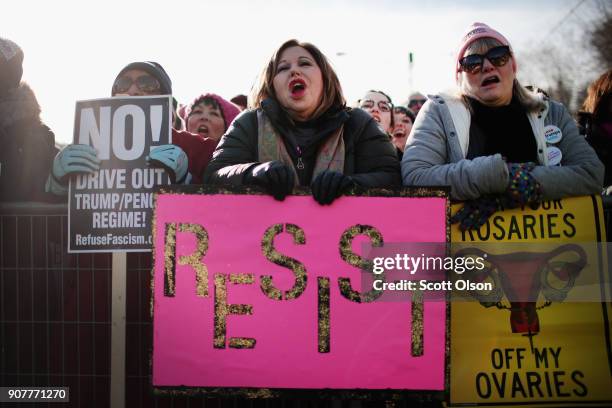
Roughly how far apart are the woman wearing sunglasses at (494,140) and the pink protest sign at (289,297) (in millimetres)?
328

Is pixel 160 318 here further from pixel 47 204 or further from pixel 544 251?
pixel 544 251

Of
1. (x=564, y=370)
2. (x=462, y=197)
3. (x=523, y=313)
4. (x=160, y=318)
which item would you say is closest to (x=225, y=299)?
(x=160, y=318)

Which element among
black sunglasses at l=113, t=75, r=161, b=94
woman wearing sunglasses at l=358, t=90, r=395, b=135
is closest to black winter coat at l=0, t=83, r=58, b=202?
black sunglasses at l=113, t=75, r=161, b=94

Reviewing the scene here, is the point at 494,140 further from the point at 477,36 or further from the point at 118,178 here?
the point at 118,178

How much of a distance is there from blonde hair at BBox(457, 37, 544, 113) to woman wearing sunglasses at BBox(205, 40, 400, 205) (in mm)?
554

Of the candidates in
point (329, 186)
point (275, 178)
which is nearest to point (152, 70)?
point (275, 178)

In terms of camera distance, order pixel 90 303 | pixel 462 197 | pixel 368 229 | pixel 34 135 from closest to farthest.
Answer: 1. pixel 368 229
2. pixel 462 197
3. pixel 90 303
4. pixel 34 135

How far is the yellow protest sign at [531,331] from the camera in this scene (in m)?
3.49

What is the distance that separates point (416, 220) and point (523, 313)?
0.82 m

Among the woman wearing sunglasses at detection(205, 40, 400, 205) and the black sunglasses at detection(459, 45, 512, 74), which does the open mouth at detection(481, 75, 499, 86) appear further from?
the woman wearing sunglasses at detection(205, 40, 400, 205)

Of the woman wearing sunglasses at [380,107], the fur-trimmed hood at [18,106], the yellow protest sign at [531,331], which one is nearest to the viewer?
the yellow protest sign at [531,331]

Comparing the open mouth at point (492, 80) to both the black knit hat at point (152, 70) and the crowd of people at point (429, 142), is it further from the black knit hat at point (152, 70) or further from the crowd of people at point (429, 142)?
the black knit hat at point (152, 70)

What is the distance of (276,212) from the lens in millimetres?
3246

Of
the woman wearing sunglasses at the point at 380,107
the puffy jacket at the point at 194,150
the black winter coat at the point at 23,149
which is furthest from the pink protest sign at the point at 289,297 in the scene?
the woman wearing sunglasses at the point at 380,107
